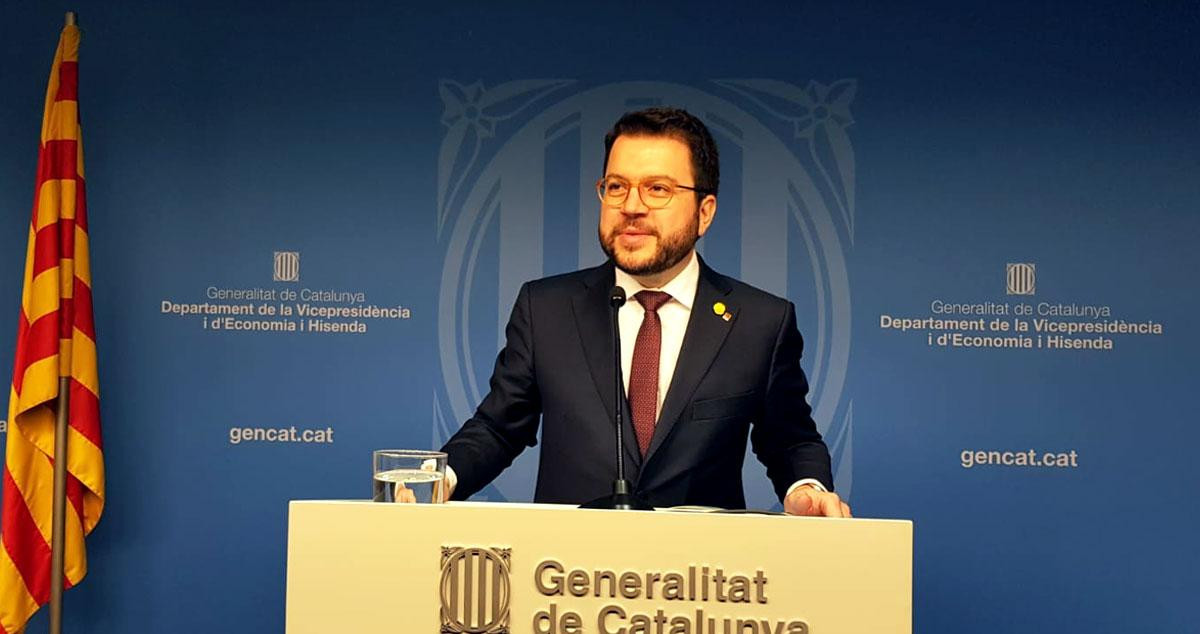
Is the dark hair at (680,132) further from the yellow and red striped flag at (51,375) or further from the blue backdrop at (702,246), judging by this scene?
the yellow and red striped flag at (51,375)

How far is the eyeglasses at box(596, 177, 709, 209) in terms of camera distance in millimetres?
2801

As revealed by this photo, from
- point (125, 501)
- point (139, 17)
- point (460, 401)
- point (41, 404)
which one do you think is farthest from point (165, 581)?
point (139, 17)

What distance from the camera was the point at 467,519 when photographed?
1813 mm

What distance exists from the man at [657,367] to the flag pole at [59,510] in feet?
6.30

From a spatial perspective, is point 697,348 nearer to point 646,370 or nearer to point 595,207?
point 646,370

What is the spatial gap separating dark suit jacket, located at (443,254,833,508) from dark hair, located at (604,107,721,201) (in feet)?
0.84

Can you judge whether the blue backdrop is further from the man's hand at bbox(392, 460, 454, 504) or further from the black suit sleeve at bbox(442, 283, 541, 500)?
the man's hand at bbox(392, 460, 454, 504)

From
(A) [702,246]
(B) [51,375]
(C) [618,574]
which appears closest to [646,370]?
(C) [618,574]

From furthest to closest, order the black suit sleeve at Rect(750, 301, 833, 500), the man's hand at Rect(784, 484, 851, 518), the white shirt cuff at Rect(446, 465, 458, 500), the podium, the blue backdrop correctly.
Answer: the blue backdrop, the black suit sleeve at Rect(750, 301, 833, 500), the white shirt cuff at Rect(446, 465, 458, 500), the man's hand at Rect(784, 484, 851, 518), the podium

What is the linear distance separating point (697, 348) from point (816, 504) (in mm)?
767

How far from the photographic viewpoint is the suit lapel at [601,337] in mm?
2748

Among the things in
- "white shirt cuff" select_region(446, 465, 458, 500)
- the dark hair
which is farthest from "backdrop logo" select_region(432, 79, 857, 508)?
"white shirt cuff" select_region(446, 465, 458, 500)

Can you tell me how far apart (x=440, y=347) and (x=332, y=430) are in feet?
1.68

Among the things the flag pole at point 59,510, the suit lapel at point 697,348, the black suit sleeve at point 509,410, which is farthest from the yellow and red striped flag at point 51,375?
the suit lapel at point 697,348
